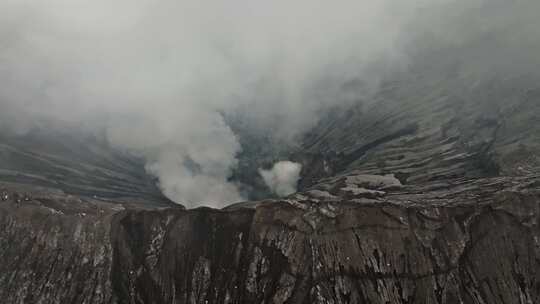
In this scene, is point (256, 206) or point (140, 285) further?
point (256, 206)

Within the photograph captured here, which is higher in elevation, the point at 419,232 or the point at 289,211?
the point at 289,211

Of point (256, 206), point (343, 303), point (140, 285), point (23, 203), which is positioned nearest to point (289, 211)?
point (256, 206)

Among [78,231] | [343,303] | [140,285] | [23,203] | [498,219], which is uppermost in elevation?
[23,203]

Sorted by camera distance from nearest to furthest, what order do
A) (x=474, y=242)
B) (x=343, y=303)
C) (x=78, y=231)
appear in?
(x=343, y=303) → (x=474, y=242) → (x=78, y=231)

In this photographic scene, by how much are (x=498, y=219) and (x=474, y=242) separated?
13.0 m

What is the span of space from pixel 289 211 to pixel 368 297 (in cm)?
4319

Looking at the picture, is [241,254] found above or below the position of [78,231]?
below

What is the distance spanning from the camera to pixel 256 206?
168m

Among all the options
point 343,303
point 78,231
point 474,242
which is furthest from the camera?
point 78,231

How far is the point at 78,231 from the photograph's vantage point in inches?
6344

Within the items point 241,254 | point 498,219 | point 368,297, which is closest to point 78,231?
Answer: point 241,254

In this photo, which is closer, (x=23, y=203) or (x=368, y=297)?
(x=368, y=297)

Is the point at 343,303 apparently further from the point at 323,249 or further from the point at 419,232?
the point at 419,232

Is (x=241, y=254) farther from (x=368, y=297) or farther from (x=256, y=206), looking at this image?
(x=368, y=297)
